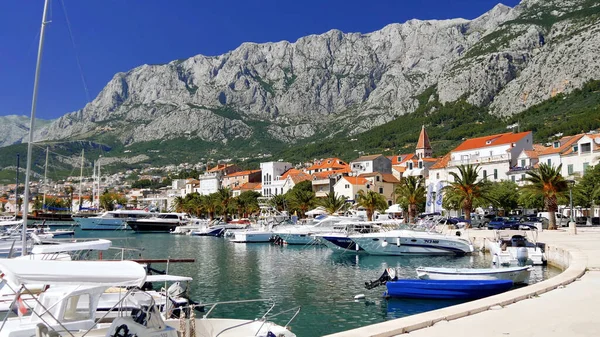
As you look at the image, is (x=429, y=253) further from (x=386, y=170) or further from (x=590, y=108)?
(x=590, y=108)

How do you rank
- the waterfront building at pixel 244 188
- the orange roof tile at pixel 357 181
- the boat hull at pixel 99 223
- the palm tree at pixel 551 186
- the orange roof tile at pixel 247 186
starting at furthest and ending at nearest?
the orange roof tile at pixel 247 186 < the waterfront building at pixel 244 188 < the boat hull at pixel 99 223 < the orange roof tile at pixel 357 181 < the palm tree at pixel 551 186

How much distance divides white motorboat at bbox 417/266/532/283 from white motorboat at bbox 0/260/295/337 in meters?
14.1

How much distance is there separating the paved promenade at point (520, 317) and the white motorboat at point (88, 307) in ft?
11.7

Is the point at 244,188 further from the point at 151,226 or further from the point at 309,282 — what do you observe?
the point at 309,282

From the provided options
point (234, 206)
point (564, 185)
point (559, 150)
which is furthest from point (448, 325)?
point (234, 206)

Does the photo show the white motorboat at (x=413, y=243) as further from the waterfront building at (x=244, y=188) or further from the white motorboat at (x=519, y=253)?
the waterfront building at (x=244, y=188)

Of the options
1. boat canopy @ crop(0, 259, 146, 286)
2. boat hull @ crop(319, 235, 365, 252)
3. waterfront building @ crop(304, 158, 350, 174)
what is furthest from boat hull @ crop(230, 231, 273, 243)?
waterfront building @ crop(304, 158, 350, 174)

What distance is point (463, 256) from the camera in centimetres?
4216

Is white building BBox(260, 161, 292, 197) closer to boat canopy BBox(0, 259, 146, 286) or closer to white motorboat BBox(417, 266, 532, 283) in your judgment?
white motorboat BBox(417, 266, 532, 283)

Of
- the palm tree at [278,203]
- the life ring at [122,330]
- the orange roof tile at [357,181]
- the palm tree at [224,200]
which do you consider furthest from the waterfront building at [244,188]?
the life ring at [122,330]

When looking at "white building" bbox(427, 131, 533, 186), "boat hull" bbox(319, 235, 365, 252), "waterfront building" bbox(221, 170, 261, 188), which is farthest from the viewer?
"waterfront building" bbox(221, 170, 261, 188)

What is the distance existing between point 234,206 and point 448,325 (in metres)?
105

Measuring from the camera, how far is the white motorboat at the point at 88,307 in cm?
1001

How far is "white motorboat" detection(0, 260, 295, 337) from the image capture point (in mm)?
10008
